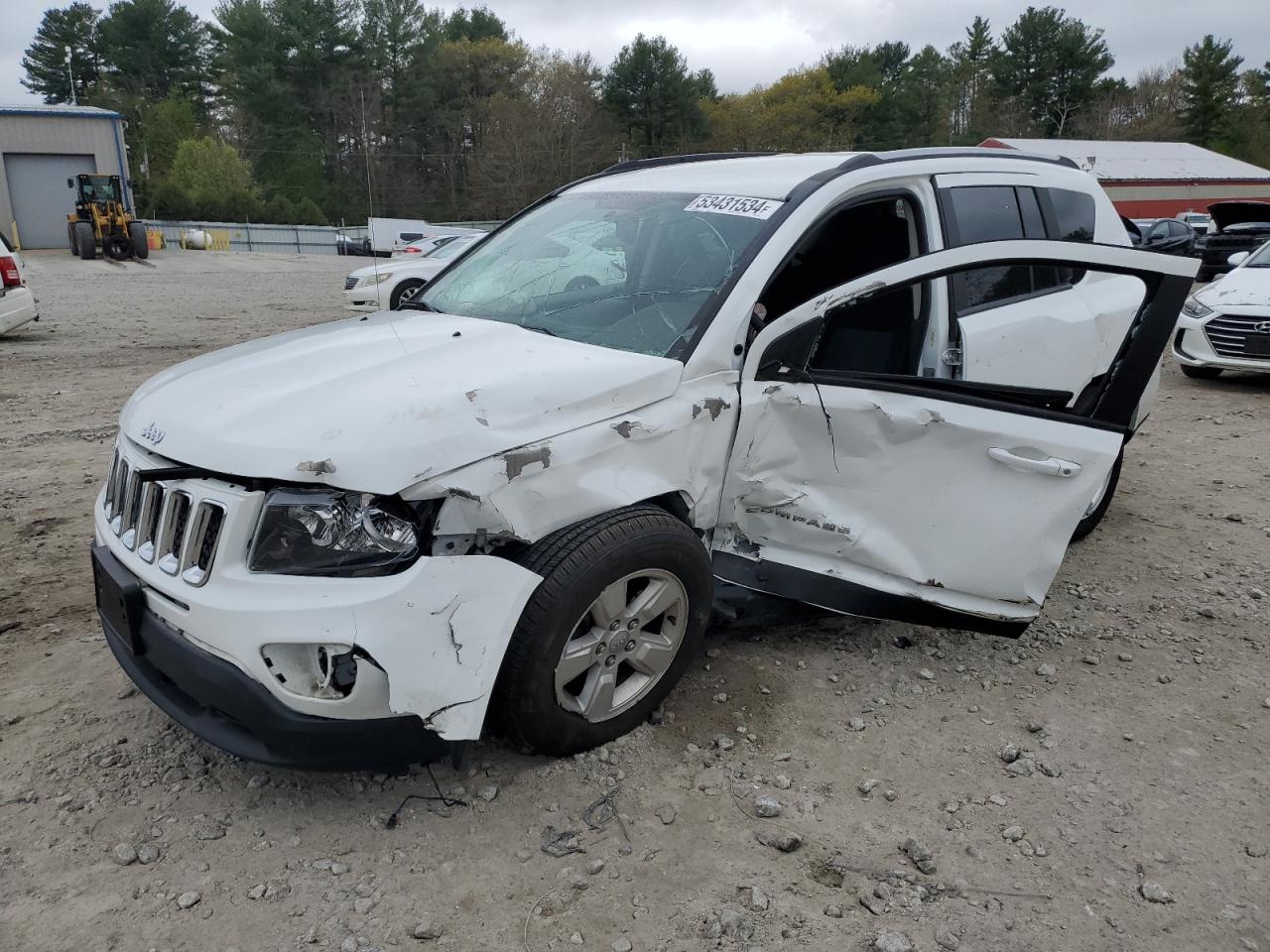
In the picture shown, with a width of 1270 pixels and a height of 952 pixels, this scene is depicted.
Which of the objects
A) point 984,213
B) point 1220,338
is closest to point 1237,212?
point 1220,338

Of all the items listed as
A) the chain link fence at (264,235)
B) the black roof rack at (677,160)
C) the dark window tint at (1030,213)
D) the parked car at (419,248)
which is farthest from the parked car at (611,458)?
the chain link fence at (264,235)

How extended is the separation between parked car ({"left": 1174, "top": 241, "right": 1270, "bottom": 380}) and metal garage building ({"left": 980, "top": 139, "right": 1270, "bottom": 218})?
3743 cm

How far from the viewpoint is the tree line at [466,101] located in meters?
62.3

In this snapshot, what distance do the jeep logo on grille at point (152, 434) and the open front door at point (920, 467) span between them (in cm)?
175

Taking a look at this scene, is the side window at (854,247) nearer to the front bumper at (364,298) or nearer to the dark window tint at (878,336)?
the dark window tint at (878,336)

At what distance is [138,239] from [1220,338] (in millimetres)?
31381

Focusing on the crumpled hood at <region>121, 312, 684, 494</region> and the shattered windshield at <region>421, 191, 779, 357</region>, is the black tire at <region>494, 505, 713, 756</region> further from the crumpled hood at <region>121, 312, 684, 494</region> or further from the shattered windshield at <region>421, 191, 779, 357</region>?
the shattered windshield at <region>421, 191, 779, 357</region>

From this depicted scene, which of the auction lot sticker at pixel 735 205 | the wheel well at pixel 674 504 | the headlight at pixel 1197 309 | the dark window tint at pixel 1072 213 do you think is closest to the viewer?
the wheel well at pixel 674 504

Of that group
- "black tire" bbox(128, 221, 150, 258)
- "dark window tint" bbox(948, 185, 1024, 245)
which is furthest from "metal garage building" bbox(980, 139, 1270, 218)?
"dark window tint" bbox(948, 185, 1024, 245)

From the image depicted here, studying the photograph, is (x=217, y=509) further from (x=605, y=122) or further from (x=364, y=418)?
(x=605, y=122)

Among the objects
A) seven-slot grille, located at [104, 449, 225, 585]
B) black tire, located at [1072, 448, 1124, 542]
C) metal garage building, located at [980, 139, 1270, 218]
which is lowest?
black tire, located at [1072, 448, 1124, 542]

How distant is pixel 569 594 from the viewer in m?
2.59

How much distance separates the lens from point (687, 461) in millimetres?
2990

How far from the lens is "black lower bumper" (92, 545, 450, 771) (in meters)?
2.41
